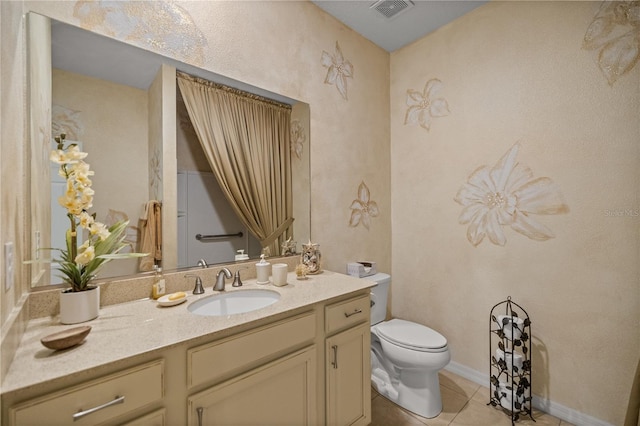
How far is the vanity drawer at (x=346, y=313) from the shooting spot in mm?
1260

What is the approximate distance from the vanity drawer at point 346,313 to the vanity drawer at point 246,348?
0.10 m

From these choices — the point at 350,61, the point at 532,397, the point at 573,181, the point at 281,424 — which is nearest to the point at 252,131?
the point at 350,61

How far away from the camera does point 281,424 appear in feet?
3.52

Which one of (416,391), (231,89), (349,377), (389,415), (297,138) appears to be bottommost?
(389,415)

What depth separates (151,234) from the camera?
50.3 inches

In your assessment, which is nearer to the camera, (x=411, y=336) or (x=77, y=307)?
(x=77, y=307)

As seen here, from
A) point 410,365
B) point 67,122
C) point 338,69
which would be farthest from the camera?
point 338,69

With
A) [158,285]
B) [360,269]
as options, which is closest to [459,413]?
[360,269]

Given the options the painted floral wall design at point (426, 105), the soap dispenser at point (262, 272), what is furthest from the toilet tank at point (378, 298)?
the painted floral wall design at point (426, 105)

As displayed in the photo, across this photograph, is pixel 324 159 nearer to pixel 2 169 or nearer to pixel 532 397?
pixel 2 169

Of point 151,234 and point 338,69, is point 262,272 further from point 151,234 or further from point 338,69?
point 338,69

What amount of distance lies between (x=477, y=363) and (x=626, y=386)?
742 millimetres

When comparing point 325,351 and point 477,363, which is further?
point 477,363

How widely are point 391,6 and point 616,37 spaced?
129 centimetres
